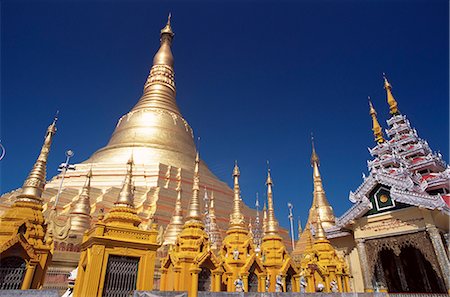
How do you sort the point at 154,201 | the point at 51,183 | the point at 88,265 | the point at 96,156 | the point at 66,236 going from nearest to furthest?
the point at 88,265, the point at 66,236, the point at 154,201, the point at 51,183, the point at 96,156

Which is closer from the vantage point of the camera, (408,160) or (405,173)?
(405,173)

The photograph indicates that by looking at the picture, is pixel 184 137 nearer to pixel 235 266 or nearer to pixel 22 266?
pixel 235 266

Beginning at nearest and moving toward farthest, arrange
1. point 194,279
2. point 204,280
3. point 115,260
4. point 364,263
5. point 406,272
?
point 115,260 → point 194,279 → point 204,280 → point 364,263 → point 406,272

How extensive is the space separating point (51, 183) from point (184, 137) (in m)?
13.4

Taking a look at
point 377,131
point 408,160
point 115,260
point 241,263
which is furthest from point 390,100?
point 115,260

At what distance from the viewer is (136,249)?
9.20 m

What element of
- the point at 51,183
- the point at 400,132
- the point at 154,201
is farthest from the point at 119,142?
the point at 400,132

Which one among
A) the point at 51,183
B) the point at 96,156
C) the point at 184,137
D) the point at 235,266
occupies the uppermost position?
the point at 184,137

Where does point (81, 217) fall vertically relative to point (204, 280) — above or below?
above

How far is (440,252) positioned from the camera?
36.9ft

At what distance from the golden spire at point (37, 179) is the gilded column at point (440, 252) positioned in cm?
1436

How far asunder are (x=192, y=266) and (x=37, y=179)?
6220 mm

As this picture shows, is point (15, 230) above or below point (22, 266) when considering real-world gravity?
above

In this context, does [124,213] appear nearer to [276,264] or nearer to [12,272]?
[12,272]
